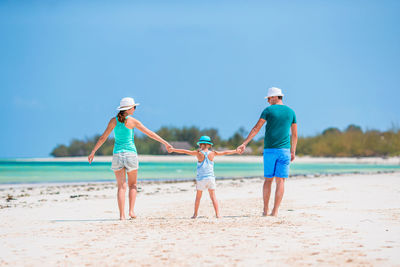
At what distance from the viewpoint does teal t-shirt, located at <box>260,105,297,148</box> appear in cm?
617

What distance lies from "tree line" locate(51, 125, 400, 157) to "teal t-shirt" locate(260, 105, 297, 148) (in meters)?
52.0

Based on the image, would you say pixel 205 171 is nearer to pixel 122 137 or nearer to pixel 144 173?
pixel 122 137

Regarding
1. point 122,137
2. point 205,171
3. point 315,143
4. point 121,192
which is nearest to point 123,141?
point 122,137

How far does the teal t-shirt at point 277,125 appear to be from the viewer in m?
6.17

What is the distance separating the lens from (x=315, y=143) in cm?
6128

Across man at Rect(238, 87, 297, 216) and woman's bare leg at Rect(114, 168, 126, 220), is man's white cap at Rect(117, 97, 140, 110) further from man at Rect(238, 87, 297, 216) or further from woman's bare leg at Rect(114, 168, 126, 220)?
man at Rect(238, 87, 297, 216)

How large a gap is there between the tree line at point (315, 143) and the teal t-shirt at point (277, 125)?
51964mm

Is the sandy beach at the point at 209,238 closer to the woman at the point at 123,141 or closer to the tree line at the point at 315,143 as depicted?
the woman at the point at 123,141

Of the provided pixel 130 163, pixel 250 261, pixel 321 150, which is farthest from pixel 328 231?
pixel 321 150

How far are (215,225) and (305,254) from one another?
177 cm

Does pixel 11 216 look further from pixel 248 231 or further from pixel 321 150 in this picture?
pixel 321 150

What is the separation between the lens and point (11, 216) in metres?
7.04

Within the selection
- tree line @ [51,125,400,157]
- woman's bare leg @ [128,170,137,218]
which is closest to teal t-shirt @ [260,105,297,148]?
woman's bare leg @ [128,170,137,218]

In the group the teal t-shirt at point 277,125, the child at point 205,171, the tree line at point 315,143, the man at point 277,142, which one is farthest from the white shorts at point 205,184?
the tree line at point 315,143
